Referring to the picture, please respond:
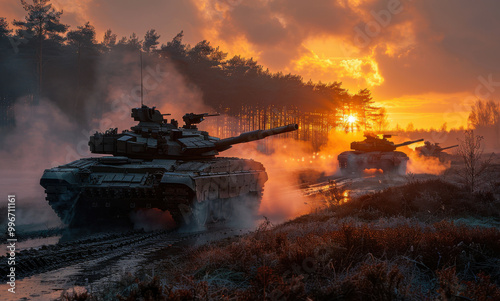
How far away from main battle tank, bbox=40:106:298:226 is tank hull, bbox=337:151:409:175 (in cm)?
1603

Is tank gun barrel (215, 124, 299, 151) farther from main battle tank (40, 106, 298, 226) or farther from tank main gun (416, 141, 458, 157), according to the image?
tank main gun (416, 141, 458, 157)

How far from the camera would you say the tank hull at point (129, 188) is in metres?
11.3

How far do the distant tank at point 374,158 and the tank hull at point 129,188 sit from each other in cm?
1761

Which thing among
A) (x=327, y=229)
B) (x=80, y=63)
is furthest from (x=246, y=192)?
(x=80, y=63)

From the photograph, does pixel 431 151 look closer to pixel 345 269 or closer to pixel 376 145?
pixel 376 145

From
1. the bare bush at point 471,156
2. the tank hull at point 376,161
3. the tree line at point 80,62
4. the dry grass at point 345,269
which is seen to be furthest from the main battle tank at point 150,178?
the tree line at point 80,62

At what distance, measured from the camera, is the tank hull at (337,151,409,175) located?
27.8 m

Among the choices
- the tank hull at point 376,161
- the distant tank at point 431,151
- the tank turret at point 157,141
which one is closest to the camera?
the tank turret at point 157,141

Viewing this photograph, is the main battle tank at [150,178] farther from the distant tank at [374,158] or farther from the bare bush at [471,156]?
the distant tank at [374,158]

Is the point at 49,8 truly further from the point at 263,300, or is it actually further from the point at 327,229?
the point at 263,300

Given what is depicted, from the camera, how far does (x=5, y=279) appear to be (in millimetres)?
6848

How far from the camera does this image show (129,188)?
11.3m

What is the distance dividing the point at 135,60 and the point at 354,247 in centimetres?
3914

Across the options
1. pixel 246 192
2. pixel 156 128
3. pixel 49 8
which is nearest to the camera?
pixel 156 128
